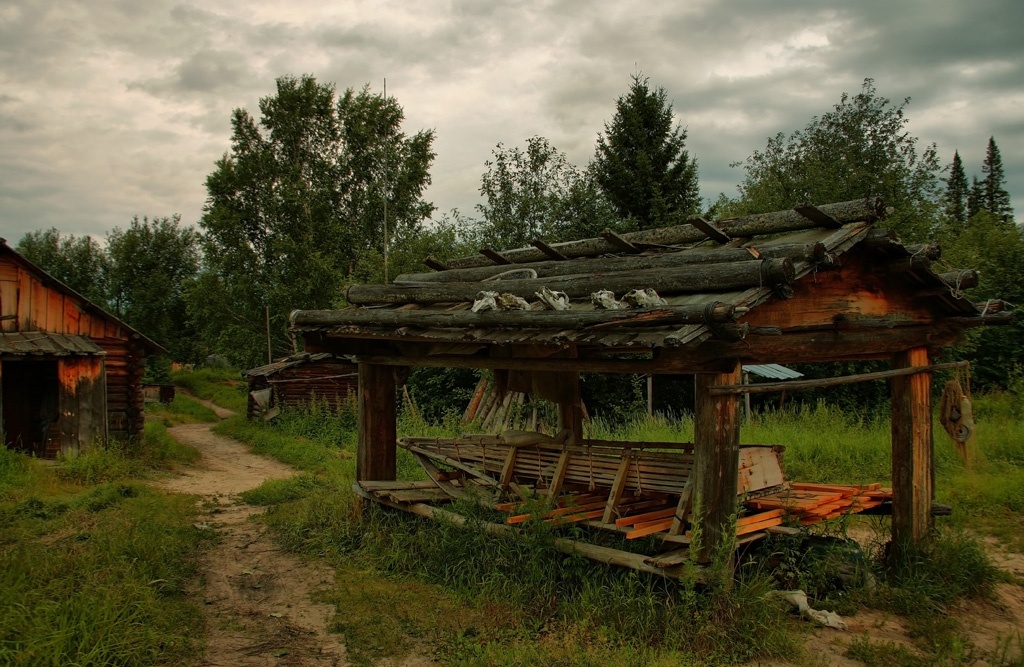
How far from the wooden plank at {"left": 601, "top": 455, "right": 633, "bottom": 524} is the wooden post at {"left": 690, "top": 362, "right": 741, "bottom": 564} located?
114 cm

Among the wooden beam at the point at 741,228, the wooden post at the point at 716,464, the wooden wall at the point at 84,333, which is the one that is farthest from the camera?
the wooden wall at the point at 84,333

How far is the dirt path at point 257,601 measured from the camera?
552 centimetres

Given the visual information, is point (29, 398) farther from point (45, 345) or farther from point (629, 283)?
point (629, 283)

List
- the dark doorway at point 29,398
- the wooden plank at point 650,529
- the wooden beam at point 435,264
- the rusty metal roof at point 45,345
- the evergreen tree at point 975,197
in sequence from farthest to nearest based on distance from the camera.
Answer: the evergreen tree at point 975,197 < the dark doorway at point 29,398 < the rusty metal roof at point 45,345 < the wooden beam at point 435,264 < the wooden plank at point 650,529

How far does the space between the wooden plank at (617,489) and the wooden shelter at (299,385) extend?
14.8m

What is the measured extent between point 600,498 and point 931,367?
337 centimetres

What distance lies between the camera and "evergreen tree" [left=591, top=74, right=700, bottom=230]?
20.6 meters

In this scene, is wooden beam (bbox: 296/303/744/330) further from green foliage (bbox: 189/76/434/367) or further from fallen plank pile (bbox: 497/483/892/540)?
green foliage (bbox: 189/76/434/367)

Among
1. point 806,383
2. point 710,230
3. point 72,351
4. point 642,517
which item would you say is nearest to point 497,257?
point 710,230

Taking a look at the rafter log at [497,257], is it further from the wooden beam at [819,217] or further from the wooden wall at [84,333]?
the wooden wall at [84,333]

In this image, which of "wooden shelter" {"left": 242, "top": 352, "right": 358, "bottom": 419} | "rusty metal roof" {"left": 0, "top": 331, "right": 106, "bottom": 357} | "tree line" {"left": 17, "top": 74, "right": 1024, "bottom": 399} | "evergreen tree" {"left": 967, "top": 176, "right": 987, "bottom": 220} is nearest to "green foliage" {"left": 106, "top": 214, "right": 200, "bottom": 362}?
"tree line" {"left": 17, "top": 74, "right": 1024, "bottom": 399}

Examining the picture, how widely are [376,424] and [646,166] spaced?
47.1 feet

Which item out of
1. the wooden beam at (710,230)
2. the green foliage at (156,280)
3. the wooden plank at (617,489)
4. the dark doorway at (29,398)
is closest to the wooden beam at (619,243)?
the wooden beam at (710,230)

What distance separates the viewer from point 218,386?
32.8 m
